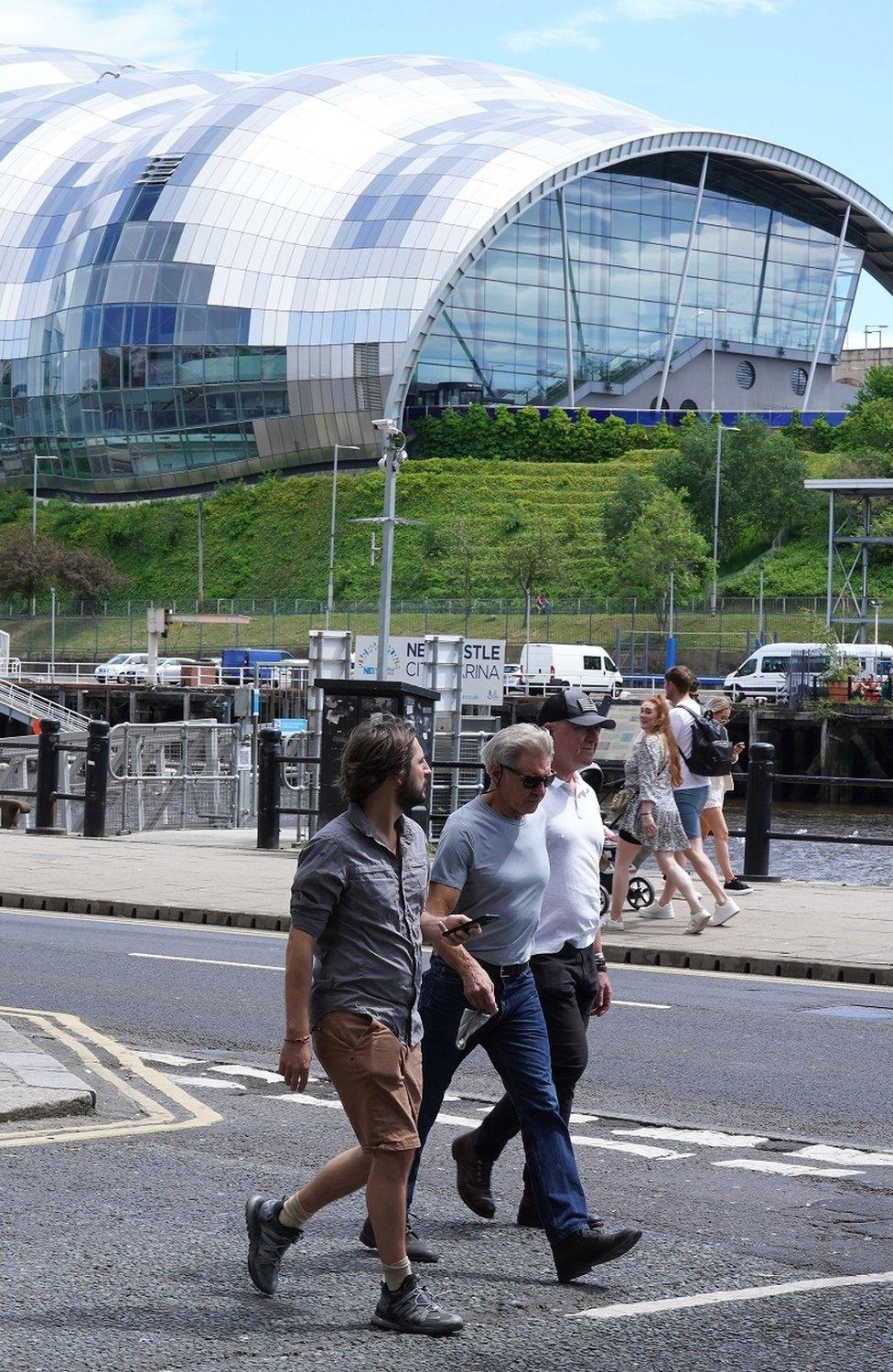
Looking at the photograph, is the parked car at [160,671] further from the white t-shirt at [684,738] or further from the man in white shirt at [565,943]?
the man in white shirt at [565,943]

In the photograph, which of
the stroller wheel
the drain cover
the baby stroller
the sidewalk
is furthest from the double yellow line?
the stroller wheel

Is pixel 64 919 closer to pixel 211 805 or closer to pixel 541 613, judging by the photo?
pixel 211 805

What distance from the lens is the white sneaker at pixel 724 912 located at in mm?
15938

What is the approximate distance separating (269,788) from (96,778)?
339 centimetres

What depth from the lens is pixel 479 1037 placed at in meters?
6.58

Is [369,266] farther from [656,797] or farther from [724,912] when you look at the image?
[656,797]

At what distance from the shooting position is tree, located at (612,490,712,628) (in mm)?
76500

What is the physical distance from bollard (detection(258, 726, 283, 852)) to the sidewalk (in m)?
0.27

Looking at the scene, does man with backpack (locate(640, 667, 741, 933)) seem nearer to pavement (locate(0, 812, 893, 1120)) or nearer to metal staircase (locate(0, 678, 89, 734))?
pavement (locate(0, 812, 893, 1120))

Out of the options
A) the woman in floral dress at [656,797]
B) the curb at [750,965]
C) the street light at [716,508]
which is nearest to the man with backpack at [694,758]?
the woman in floral dress at [656,797]

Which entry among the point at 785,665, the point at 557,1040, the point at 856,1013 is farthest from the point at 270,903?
the point at 785,665

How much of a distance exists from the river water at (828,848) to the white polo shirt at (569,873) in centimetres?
2002

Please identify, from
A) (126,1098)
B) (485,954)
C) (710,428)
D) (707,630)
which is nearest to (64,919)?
(126,1098)

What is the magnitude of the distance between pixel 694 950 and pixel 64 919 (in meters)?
5.75
